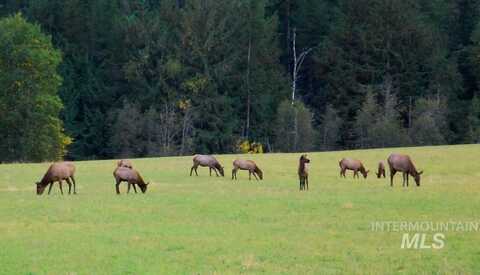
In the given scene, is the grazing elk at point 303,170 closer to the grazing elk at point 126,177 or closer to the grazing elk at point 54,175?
the grazing elk at point 126,177

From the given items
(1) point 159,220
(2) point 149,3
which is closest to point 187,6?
(2) point 149,3

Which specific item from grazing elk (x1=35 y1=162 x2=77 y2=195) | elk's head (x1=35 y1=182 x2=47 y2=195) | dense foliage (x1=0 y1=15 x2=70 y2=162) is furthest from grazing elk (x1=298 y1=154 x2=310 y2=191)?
dense foliage (x1=0 y1=15 x2=70 y2=162)

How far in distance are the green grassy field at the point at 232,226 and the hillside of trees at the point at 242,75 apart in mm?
44998

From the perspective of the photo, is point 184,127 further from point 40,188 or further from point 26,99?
point 40,188

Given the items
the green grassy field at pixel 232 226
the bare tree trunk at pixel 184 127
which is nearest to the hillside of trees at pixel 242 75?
the bare tree trunk at pixel 184 127

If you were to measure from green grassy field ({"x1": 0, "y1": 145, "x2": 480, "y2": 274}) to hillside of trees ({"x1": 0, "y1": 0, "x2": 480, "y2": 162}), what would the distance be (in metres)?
45.0

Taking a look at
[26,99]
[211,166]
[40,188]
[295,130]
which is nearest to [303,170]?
[211,166]

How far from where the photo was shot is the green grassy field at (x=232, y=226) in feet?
64.0

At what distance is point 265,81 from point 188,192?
60724 mm

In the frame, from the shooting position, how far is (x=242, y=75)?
94.2 metres

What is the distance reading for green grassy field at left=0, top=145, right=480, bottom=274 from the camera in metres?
19.5

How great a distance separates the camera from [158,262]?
64.8ft

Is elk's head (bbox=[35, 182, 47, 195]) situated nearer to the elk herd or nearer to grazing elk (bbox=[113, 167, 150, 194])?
the elk herd

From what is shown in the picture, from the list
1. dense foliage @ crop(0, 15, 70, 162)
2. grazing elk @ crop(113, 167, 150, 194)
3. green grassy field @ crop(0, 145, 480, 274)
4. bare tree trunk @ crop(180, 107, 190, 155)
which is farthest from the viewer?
bare tree trunk @ crop(180, 107, 190, 155)
